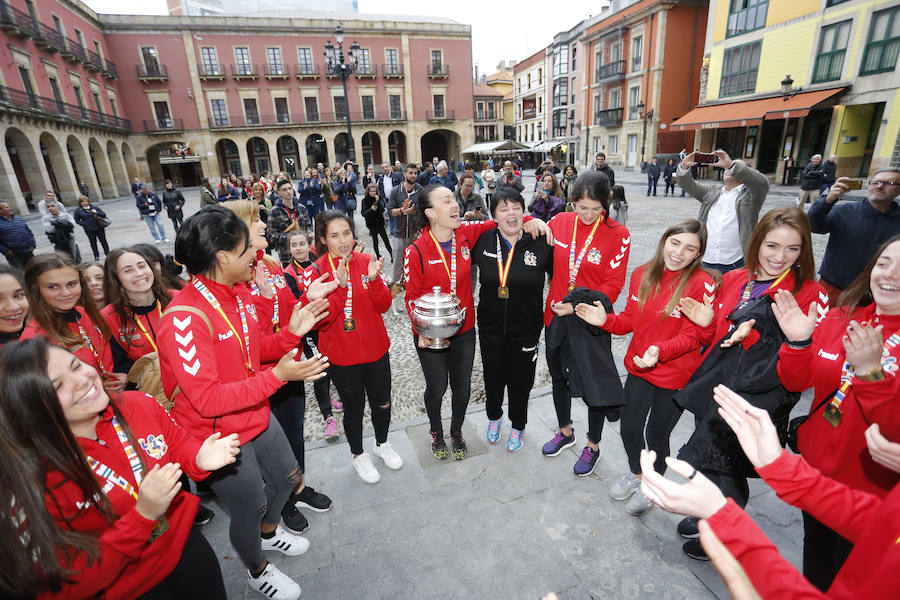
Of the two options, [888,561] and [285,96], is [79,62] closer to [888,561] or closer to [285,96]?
[285,96]

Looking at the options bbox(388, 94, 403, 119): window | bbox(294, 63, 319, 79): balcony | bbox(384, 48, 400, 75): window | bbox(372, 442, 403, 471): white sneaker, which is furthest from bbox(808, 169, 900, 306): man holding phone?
bbox(294, 63, 319, 79): balcony

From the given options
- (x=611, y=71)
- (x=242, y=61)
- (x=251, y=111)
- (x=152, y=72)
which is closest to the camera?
(x=611, y=71)

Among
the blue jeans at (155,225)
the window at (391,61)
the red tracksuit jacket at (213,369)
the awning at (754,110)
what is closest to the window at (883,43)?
the awning at (754,110)

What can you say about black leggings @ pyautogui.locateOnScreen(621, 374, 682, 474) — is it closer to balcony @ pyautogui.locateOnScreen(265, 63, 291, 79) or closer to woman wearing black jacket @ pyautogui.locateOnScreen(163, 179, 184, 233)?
woman wearing black jacket @ pyautogui.locateOnScreen(163, 179, 184, 233)

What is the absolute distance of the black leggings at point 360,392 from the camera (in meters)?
3.18

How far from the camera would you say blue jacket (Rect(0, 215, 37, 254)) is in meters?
7.79

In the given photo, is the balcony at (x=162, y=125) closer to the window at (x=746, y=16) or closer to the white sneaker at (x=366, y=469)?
the window at (x=746, y=16)

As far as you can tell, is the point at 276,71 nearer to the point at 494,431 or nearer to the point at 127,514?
the point at 494,431

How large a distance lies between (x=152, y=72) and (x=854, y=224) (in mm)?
44291

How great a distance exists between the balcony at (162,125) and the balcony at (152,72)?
3.02m

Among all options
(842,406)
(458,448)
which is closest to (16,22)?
(458,448)

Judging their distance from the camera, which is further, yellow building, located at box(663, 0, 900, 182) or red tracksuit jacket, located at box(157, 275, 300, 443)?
yellow building, located at box(663, 0, 900, 182)

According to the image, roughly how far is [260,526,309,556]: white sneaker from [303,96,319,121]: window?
135 ft

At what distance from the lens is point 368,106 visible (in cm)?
3850
